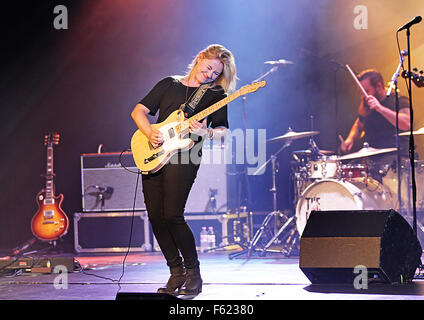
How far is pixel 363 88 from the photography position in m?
7.43

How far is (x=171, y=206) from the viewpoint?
3.83 metres

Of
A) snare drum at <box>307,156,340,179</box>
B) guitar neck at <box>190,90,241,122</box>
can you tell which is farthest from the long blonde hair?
snare drum at <box>307,156,340,179</box>

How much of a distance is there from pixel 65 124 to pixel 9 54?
4.21 feet

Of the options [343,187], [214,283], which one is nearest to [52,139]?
[343,187]

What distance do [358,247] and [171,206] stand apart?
4.39 feet

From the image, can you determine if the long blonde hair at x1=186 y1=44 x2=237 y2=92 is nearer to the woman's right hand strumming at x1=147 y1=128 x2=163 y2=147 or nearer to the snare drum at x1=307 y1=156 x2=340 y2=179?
the woman's right hand strumming at x1=147 y1=128 x2=163 y2=147

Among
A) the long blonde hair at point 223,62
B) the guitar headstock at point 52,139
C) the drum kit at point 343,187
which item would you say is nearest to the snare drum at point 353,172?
the drum kit at point 343,187

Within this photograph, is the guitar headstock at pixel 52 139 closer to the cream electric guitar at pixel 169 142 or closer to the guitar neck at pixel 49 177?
the guitar neck at pixel 49 177

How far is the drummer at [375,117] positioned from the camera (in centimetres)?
722

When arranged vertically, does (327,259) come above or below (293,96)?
below

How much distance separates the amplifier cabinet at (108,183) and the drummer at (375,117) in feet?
9.62
